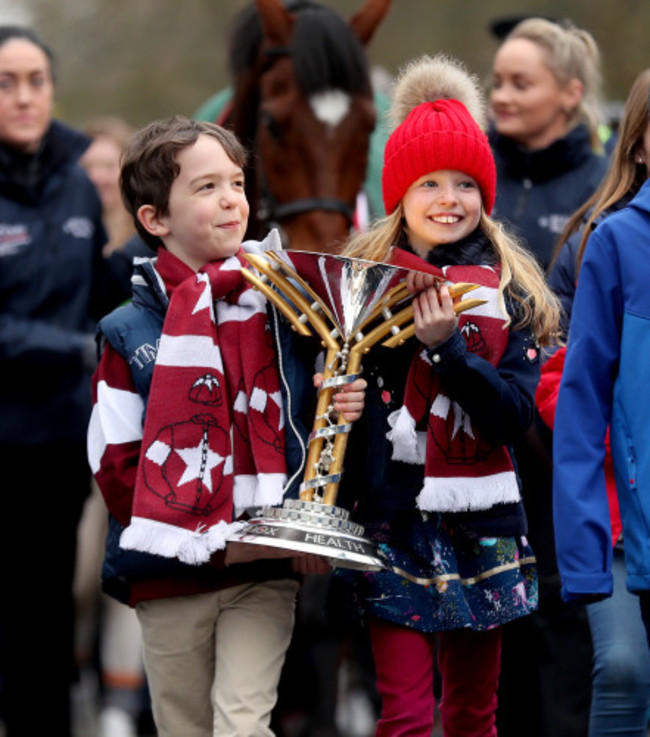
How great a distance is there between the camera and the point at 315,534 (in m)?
3.98

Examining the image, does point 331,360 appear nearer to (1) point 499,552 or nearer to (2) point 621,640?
(1) point 499,552

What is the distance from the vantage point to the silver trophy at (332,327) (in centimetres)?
407

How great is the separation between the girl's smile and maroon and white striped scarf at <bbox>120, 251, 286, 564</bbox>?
0.51 metres

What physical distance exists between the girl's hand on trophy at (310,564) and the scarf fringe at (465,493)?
0.30m

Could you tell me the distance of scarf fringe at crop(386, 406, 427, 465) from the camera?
4.26 meters

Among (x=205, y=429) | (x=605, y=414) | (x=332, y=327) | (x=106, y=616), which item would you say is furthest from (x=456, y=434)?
(x=106, y=616)

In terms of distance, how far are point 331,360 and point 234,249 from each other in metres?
0.51

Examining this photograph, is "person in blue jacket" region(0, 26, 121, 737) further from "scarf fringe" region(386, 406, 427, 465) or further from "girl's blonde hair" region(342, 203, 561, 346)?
"scarf fringe" region(386, 406, 427, 465)

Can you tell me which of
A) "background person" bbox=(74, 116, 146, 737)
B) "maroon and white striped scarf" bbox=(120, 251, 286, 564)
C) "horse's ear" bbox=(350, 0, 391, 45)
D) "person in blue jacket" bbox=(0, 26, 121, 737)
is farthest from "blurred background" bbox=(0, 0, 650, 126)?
"maroon and white striped scarf" bbox=(120, 251, 286, 564)

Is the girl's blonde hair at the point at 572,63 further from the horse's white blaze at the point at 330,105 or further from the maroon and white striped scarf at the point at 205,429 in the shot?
the maroon and white striped scarf at the point at 205,429

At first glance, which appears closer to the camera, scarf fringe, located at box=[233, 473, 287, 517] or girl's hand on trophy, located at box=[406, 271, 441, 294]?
girl's hand on trophy, located at box=[406, 271, 441, 294]

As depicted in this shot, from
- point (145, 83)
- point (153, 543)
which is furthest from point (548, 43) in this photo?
point (145, 83)

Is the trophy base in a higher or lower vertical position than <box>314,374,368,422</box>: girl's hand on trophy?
lower

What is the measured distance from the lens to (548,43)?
6562mm
